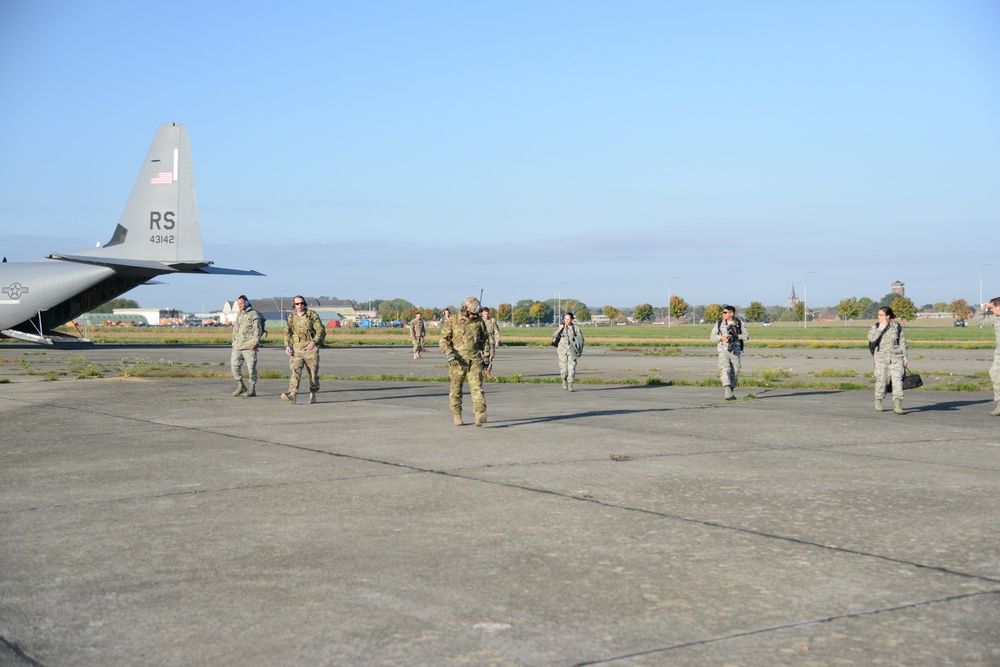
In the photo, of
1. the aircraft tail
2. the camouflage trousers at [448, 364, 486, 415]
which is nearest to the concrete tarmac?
the camouflage trousers at [448, 364, 486, 415]

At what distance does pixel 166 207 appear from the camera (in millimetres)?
38906

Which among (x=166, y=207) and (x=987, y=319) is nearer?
(x=987, y=319)

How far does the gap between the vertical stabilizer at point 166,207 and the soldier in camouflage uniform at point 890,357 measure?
30.2 metres

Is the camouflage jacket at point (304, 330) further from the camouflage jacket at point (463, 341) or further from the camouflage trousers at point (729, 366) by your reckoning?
the camouflage trousers at point (729, 366)

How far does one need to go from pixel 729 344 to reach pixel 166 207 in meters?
28.0

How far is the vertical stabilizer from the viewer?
38781 millimetres

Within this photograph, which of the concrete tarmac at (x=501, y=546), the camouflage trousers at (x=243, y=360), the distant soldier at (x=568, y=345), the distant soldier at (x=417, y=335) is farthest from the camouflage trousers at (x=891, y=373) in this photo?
the distant soldier at (x=417, y=335)

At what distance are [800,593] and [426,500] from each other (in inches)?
136

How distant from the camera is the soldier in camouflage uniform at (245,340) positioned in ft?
59.8

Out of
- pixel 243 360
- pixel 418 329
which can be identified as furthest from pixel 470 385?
pixel 418 329

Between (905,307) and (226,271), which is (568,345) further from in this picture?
(905,307)

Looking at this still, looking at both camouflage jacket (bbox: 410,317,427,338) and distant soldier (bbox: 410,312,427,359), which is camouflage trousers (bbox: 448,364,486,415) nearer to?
distant soldier (bbox: 410,312,427,359)

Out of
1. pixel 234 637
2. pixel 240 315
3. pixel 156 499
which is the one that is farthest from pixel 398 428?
pixel 234 637

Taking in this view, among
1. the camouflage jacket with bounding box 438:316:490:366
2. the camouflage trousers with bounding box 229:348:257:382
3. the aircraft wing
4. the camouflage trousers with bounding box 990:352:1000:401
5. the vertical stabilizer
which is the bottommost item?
the camouflage trousers with bounding box 990:352:1000:401
